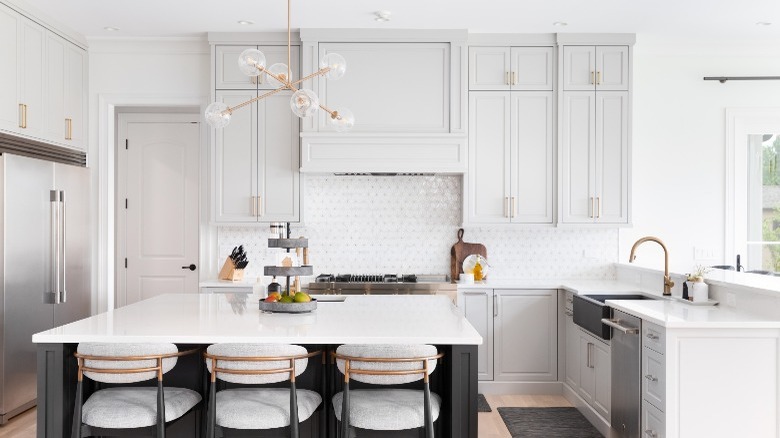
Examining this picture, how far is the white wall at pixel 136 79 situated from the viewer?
566cm

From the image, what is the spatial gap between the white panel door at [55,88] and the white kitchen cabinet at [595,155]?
4.04 meters

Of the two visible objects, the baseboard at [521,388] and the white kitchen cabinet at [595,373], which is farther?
the baseboard at [521,388]

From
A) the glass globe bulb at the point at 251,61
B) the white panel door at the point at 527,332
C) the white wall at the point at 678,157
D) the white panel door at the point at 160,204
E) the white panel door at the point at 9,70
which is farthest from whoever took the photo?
the white panel door at the point at 160,204

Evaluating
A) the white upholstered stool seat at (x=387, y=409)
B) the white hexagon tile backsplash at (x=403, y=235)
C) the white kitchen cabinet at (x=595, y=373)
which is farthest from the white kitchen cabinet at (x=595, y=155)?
the white upholstered stool seat at (x=387, y=409)

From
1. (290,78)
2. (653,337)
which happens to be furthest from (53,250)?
(653,337)

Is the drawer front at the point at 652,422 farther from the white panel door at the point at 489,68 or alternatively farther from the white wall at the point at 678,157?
the white panel door at the point at 489,68

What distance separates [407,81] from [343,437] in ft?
10.9

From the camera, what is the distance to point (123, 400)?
2906mm

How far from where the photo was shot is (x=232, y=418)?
9.12ft

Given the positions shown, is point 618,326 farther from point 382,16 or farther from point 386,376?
point 382,16

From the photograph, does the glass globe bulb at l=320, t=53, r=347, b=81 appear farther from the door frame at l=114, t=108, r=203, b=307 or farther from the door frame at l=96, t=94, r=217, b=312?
the door frame at l=114, t=108, r=203, b=307

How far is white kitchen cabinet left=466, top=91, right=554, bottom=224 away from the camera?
543 cm

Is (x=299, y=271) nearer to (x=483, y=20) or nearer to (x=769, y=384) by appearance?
(x=769, y=384)

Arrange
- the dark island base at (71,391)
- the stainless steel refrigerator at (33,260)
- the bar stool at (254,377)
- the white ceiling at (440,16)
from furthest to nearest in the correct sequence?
1. the white ceiling at (440,16)
2. the stainless steel refrigerator at (33,260)
3. the dark island base at (71,391)
4. the bar stool at (254,377)
